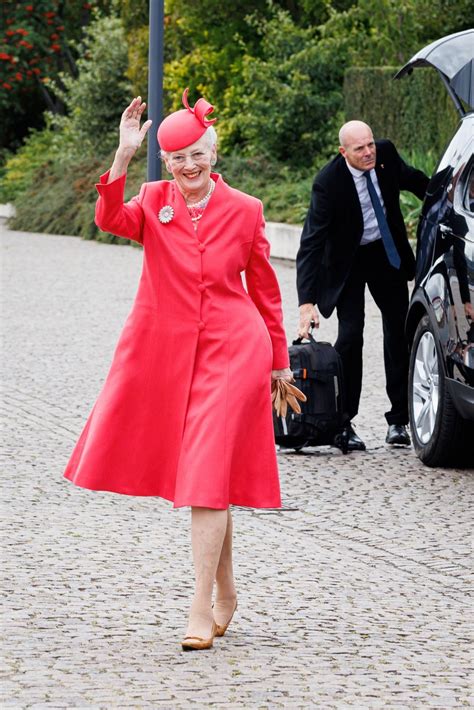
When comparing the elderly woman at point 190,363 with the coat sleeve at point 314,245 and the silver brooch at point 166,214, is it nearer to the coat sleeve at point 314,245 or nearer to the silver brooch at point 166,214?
the silver brooch at point 166,214

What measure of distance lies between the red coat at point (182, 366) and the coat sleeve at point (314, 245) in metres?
3.51

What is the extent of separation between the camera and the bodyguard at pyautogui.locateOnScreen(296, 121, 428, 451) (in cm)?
903

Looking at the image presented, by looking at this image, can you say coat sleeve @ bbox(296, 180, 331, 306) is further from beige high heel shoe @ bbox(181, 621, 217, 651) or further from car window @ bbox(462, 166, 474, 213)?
beige high heel shoe @ bbox(181, 621, 217, 651)

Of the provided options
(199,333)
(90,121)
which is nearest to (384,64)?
(90,121)

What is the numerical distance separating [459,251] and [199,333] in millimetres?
3137

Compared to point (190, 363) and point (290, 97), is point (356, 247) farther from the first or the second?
point (290, 97)

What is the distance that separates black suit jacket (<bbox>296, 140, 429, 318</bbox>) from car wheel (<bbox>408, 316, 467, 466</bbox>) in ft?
1.72

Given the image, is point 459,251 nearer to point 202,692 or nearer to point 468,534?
point 468,534


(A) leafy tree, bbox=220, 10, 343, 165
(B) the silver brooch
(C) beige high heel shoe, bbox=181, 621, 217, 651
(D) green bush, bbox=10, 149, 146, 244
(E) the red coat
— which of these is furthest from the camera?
(D) green bush, bbox=10, 149, 146, 244

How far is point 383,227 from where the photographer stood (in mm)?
9062

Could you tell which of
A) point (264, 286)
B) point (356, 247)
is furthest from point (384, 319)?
point (264, 286)

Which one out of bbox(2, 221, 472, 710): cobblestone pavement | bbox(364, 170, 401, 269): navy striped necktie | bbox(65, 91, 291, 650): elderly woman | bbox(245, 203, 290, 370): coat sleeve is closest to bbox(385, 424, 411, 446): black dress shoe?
bbox(2, 221, 472, 710): cobblestone pavement

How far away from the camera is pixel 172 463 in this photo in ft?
17.8

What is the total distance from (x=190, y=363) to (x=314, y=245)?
3749 mm
